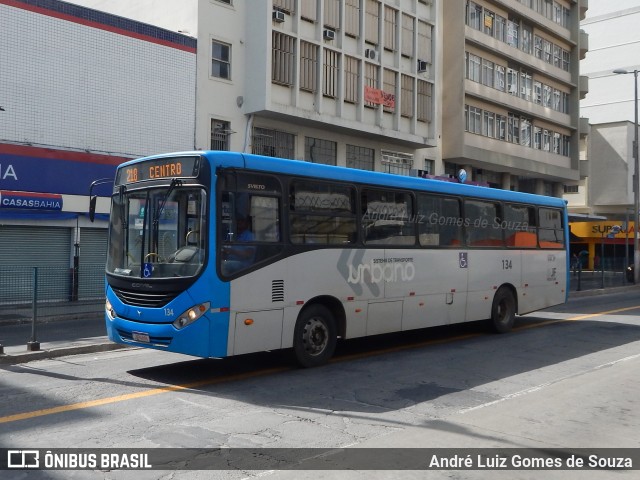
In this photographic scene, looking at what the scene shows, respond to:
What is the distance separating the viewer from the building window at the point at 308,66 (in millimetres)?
26125

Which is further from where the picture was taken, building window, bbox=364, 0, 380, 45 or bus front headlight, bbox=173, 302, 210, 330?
building window, bbox=364, 0, 380, 45

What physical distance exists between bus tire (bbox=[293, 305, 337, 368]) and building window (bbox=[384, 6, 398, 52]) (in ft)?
72.3

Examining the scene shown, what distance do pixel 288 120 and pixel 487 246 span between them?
13.9 metres

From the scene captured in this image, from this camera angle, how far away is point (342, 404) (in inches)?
319

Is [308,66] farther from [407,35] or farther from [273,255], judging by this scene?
[273,255]

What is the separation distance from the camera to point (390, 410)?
7.86m

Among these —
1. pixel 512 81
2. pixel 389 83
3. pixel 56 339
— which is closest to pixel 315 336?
pixel 56 339

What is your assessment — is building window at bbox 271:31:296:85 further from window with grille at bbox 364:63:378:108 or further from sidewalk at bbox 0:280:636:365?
sidewalk at bbox 0:280:636:365

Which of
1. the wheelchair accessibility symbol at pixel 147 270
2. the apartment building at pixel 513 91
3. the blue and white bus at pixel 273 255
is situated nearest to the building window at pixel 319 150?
the apartment building at pixel 513 91

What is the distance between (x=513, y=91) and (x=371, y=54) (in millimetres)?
13379

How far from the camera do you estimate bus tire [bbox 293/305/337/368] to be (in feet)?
32.7

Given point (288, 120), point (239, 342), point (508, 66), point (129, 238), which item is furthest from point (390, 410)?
point (508, 66)

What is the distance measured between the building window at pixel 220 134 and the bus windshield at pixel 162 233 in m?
15.5

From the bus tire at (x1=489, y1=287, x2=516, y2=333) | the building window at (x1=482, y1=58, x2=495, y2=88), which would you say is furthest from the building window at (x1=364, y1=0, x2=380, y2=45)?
the bus tire at (x1=489, y1=287, x2=516, y2=333)
